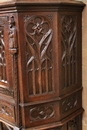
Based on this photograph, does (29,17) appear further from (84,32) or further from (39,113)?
(39,113)

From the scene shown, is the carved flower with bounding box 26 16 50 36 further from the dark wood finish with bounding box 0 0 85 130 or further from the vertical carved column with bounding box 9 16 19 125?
the vertical carved column with bounding box 9 16 19 125

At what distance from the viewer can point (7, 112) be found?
1.39 m

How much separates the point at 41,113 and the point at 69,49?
1.76 feet

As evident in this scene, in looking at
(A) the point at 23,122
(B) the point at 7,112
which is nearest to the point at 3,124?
(B) the point at 7,112

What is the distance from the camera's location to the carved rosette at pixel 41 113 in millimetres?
1312

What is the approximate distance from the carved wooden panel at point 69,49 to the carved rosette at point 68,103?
122 mm

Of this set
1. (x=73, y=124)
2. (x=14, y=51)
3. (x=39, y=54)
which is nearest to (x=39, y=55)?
(x=39, y=54)

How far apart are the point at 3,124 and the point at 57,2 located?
112 cm

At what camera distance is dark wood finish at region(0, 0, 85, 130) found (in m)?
1.18

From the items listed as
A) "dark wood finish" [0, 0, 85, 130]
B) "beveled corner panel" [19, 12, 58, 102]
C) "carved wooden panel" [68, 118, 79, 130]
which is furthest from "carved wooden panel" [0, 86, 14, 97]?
"carved wooden panel" [68, 118, 79, 130]

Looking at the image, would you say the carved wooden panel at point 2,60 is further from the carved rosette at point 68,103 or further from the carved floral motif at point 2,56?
the carved rosette at point 68,103

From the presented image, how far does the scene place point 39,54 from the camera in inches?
49.2

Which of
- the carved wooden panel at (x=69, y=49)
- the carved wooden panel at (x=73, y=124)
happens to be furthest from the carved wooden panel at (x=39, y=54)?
the carved wooden panel at (x=73, y=124)

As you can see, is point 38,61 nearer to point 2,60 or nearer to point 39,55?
point 39,55
